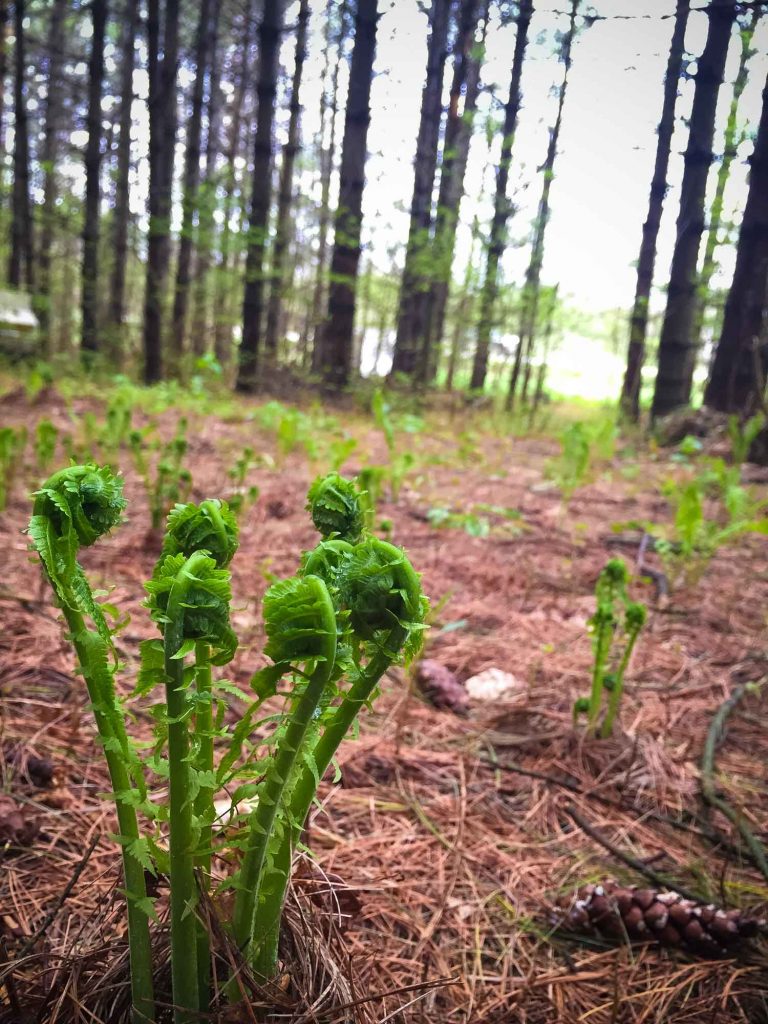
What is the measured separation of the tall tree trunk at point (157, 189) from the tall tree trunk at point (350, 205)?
234 centimetres

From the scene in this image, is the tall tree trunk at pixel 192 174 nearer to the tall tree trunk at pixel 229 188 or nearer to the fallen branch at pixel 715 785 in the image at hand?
the tall tree trunk at pixel 229 188

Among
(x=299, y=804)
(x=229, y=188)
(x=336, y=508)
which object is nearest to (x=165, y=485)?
(x=336, y=508)

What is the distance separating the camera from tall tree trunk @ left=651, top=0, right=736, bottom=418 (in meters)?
6.59

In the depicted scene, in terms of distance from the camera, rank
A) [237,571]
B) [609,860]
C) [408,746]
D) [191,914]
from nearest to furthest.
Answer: [191,914], [609,860], [408,746], [237,571]

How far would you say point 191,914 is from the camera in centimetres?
74

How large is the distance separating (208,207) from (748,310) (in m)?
6.61

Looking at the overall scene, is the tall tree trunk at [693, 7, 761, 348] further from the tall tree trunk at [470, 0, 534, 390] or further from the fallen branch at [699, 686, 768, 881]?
the fallen branch at [699, 686, 768, 881]

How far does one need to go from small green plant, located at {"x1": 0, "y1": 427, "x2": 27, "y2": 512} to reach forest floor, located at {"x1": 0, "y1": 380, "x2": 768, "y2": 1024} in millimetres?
104

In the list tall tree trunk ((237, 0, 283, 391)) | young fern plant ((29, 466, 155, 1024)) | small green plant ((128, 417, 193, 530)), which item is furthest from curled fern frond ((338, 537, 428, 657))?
tall tree trunk ((237, 0, 283, 391))

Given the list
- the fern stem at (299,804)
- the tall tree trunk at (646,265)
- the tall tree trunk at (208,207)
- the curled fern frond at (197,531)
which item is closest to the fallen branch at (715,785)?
the fern stem at (299,804)

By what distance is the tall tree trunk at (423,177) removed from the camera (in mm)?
11594

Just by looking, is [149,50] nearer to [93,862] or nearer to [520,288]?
[520,288]

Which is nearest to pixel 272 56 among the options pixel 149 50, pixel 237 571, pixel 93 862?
pixel 149 50

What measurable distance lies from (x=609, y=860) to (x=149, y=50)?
10.3m
